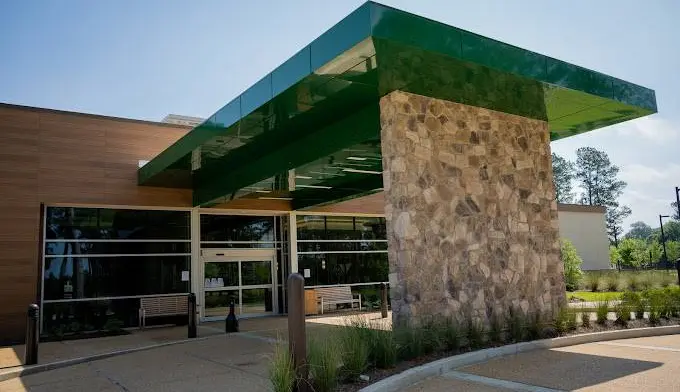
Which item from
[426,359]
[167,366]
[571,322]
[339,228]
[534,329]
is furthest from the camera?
[339,228]

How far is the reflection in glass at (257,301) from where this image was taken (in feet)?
59.9

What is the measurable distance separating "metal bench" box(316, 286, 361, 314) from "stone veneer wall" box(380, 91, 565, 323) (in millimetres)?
10018

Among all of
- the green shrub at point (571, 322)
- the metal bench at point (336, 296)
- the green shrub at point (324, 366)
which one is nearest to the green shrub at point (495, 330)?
the green shrub at point (571, 322)

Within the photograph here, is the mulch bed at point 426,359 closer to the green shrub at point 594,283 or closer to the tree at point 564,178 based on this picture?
the green shrub at point 594,283

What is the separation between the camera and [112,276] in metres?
15.6

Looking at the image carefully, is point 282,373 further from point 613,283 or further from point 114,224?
point 613,283

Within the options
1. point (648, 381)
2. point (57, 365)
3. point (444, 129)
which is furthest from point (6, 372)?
point (648, 381)

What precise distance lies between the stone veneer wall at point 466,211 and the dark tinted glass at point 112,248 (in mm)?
10249

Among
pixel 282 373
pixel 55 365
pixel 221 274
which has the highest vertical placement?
pixel 221 274

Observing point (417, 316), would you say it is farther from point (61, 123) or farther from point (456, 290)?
point (61, 123)

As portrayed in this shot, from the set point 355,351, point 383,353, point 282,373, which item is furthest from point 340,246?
point 282,373

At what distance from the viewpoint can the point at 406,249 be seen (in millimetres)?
8281

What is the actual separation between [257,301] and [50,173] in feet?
25.4

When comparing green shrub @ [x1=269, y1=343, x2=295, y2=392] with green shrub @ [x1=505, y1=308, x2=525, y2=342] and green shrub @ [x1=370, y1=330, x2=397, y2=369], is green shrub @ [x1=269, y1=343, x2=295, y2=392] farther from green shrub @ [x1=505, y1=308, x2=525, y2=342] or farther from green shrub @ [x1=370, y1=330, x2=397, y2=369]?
green shrub @ [x1=505, y1=308, x2=525, y2=342]
